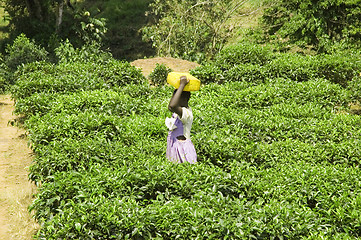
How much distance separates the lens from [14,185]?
24.8ft

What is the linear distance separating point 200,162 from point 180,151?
37 centimetres

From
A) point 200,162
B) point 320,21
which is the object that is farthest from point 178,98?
point 320,21

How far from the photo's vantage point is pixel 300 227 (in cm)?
478

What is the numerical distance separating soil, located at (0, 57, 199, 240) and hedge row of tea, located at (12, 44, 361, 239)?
0.65 m

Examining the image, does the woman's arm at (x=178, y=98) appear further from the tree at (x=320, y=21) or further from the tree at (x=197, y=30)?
the tree at (x=197, y=30)

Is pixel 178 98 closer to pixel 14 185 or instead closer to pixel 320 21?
pixel 14 185

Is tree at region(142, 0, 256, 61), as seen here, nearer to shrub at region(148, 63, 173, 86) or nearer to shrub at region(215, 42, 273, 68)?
shrub at region(215, 42, 273, 68)

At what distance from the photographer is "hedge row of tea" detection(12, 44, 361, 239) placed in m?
4.86

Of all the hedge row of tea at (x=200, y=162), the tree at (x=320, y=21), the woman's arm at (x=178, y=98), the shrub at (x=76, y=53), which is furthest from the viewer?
the tree at (x=320, y=21)

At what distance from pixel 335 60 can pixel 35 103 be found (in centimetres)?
687

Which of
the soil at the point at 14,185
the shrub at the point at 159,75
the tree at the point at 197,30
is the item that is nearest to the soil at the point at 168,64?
the soil at the point at 14,185

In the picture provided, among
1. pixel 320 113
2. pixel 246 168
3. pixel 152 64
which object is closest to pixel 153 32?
pixel 152 64

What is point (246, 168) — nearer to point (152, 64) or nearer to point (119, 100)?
point (119, 100)

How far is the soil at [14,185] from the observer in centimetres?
609
